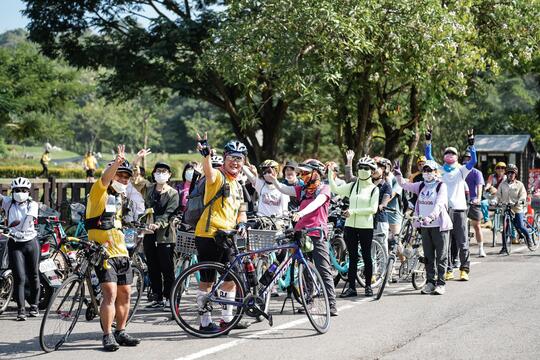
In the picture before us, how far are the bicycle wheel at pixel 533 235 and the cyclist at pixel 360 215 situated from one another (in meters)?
7.30

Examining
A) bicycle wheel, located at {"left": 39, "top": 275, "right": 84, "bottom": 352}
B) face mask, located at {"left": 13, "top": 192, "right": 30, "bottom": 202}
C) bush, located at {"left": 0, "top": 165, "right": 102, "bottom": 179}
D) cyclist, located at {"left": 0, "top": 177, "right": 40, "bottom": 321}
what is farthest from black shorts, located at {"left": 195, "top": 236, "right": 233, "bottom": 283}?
bush, located at {"left": 0, "top": 165, "right": 102, "bottom": 179}

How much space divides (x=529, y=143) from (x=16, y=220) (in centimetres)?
3249

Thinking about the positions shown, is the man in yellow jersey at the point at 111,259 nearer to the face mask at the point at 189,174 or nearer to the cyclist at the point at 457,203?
the face mask at the point at 189,174

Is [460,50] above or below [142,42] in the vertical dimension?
below

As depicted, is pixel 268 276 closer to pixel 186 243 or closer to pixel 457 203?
pixel 186 243

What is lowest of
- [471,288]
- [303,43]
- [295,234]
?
[471,288]

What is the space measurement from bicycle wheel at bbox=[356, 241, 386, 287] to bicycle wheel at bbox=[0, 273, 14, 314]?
4913 mm

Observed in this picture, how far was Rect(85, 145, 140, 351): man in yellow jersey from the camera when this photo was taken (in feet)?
24.7

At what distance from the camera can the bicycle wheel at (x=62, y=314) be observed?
745 cm

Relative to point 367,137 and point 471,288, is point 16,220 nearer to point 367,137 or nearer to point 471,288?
point 471,288

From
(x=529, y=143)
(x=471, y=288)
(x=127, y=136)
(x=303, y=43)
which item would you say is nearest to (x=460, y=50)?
(x=303, y=43)

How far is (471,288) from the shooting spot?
37.8ft

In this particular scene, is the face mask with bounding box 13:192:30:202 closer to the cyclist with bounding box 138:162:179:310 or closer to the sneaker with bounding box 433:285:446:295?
the cyclist with bounding box 138:162:179:310

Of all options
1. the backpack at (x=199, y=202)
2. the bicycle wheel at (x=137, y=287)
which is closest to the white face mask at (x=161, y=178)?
the bicycle wheel at (x=137, y=287)
